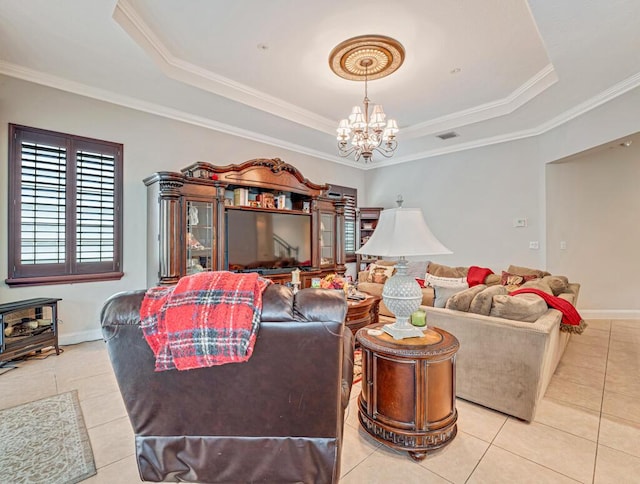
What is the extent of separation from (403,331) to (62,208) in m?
3.63

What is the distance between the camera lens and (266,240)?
455 centimetres

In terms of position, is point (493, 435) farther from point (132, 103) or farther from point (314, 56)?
point (132, 103)

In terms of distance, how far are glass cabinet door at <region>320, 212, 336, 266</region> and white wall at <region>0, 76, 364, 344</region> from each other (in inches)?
68.6

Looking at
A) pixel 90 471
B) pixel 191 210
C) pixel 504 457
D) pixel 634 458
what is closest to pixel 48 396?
pixel 90 471

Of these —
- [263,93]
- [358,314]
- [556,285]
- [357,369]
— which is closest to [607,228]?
[556,285]

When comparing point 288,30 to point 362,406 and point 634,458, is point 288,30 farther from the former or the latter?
point 634,458

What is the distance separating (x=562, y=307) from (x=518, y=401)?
0.82 meters

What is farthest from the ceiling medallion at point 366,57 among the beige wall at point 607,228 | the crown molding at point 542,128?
the beige wall at point 607,228

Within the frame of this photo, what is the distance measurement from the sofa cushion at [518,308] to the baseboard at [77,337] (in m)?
4.03

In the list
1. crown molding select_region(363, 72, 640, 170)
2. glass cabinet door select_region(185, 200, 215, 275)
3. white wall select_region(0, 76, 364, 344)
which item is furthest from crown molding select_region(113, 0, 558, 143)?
glass cabinet door select_region(185, 200, 215, 275)

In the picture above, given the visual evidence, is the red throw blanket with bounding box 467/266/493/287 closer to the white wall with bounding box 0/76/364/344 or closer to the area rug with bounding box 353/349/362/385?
the area rug with bounding box 353/349/362/385

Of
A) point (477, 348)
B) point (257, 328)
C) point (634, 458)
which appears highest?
point (257, 328)

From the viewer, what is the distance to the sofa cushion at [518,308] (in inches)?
81.9

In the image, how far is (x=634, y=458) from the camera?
66.6 inches
